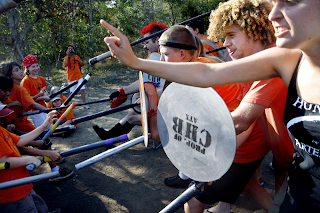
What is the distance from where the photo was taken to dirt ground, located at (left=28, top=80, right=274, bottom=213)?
2.53m

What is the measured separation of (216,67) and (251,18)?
663 mm

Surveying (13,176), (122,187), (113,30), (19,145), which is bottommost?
(122,187)

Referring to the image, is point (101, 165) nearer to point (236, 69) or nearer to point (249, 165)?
point (249, 165)

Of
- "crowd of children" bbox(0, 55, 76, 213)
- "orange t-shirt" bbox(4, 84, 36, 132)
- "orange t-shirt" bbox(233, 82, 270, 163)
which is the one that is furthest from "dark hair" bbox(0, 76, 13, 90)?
"orange t-shirt" bbox(233, 82, 270, 163)

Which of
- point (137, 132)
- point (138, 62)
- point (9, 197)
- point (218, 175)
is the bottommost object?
point (137, 132)

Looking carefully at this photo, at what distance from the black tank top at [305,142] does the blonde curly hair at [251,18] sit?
0.68 metres

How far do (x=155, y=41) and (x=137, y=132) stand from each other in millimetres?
1864

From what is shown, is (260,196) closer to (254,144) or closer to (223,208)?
(223,208)

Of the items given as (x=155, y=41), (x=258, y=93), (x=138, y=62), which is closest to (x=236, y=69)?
(x=258, y=93)

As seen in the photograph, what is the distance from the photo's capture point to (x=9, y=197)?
6.14ft

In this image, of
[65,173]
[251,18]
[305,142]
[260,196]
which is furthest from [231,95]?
[65,173]

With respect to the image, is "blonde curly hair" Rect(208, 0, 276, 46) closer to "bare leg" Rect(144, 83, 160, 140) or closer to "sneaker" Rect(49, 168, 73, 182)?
"bare leg" Rect(144, 83, 160, 140)

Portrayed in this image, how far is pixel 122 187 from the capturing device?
2.88 m

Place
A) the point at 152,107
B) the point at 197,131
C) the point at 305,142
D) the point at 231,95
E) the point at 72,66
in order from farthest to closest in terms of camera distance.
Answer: the point at 72,66
the point at 152,107
the point at 231,95
the point at 197,131
the point at 305,142
